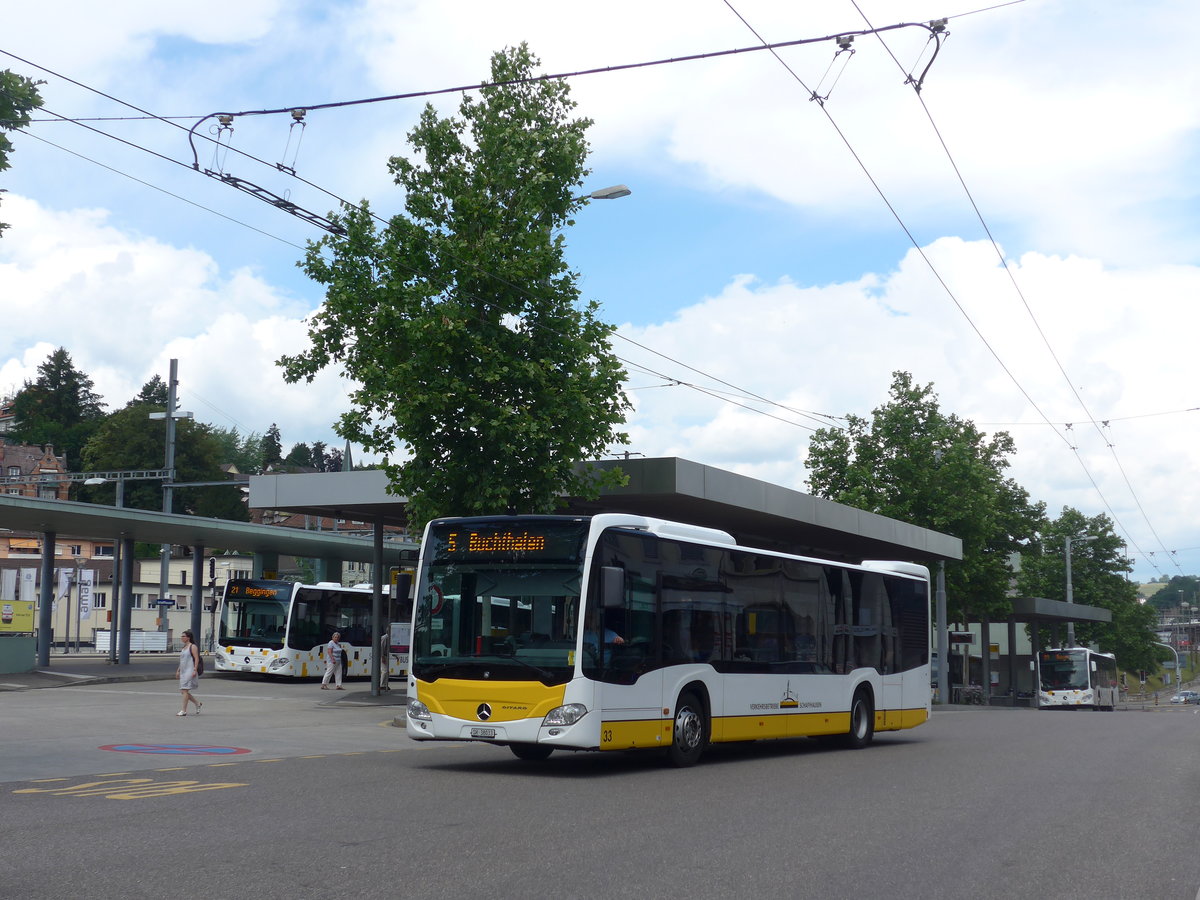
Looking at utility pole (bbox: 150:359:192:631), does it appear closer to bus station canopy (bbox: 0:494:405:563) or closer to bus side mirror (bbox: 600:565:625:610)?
bus station canopy (bbox: 0:494:405:563)

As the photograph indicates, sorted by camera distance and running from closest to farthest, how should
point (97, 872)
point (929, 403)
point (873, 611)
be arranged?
point (97, 872) < point (873, 611) < point (929, 403)

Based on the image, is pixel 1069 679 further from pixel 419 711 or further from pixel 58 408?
pixel 58 408

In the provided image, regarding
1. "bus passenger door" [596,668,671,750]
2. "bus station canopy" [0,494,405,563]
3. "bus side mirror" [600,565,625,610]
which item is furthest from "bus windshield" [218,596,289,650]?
"bus side mirror" [600,565,625,610]

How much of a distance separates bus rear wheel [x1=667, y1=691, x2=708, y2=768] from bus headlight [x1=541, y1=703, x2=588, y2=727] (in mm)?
1891

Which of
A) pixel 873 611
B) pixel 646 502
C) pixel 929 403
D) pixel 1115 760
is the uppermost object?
pixel 929 403

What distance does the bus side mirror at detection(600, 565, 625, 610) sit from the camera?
1423cm

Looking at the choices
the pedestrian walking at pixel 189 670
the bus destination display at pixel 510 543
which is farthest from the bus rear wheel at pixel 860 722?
the pedestrian walking at pixel 189 670

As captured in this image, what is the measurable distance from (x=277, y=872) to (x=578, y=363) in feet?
53.8

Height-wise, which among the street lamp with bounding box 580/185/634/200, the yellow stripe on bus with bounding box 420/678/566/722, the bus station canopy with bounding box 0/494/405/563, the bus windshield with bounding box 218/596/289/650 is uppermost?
the street lamp with bounding box 580/185/634/200

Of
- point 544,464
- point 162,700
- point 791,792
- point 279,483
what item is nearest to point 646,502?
point 544,464

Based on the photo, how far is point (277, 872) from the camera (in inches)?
300

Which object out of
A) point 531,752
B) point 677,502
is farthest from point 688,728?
point 677,502

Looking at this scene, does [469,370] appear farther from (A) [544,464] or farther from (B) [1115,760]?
(B) [1115,760]

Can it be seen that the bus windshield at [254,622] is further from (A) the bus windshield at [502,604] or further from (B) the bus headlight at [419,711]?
(A) the bus windshield at [502,604]
